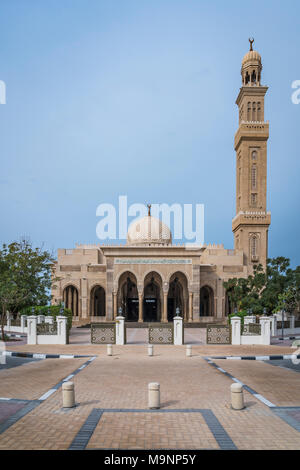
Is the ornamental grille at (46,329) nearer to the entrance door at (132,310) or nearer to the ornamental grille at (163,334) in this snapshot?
the ornamental grille at (163,334)

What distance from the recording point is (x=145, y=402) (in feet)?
26.5

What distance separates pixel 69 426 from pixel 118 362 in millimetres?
7326

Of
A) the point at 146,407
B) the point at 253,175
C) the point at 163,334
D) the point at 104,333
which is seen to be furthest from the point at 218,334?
the point at 253,175

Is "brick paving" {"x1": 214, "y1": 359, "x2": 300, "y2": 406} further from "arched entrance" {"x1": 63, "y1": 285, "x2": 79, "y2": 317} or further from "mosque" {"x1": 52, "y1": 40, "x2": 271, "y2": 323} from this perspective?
"arched entrance" {"x1": 63, "y1": 285, "x2": 79, "y2": 317}

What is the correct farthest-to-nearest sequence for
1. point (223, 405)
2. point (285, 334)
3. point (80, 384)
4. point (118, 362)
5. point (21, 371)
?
point (285, 334), point (118, 362), point (21, 371), point (80, 384), point (223, 405)

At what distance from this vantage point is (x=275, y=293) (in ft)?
85.6

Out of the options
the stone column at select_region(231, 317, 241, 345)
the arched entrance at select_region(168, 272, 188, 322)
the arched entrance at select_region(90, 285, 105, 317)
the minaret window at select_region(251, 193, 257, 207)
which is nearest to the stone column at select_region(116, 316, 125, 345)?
the stone column at select_region(231, 317, 241, 345)

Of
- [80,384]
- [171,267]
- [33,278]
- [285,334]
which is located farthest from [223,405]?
[171,267]

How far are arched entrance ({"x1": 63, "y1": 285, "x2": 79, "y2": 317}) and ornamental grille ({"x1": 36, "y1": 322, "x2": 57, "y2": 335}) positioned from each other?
23462 millimetres

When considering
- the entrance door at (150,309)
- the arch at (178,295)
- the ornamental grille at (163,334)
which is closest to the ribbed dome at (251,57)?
the arch at (178,295)

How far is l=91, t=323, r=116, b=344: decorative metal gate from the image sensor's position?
19641mm

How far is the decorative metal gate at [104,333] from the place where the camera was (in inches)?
773

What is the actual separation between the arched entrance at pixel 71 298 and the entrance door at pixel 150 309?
8.31 metres
